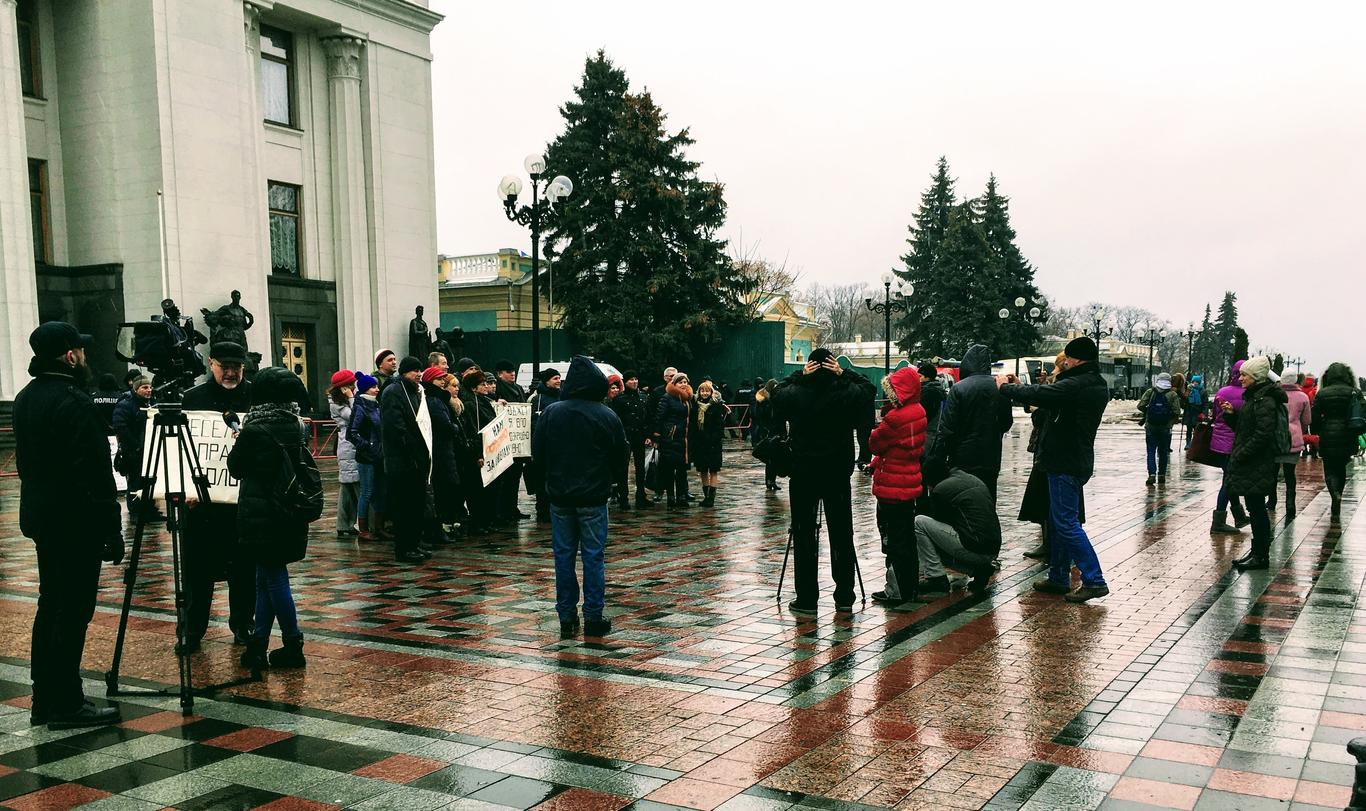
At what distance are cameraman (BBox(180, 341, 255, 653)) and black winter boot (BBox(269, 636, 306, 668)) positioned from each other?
0.81 feet

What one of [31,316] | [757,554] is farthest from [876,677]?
[31,316]

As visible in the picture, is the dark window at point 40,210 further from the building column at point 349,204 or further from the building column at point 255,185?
the building column at point 349,204

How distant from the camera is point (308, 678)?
19.2 ft

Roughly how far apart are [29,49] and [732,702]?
91.3ft

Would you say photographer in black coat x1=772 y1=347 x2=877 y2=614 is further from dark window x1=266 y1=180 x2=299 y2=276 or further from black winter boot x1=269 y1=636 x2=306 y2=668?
dark window x1=266 y1=180 x2=299 y2=276

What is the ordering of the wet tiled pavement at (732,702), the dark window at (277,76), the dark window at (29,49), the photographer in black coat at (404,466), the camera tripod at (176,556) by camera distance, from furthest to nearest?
the dark window at (277,76)
the dark window at (29,49)
the photographer in black coat at (404,466)
the camera tripod at (176,556)
the wet tiled pavement at (732,702)

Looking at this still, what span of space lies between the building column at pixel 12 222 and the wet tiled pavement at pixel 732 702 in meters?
16.7

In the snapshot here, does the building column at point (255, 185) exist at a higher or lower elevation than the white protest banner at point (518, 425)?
higher

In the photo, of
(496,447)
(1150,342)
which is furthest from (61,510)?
(1150,342)

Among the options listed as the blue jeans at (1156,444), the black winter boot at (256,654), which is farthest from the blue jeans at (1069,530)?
the blue jeans at (1156,444)

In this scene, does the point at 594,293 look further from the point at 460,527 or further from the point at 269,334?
the point at 460,527

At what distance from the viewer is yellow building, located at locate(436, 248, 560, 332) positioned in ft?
155

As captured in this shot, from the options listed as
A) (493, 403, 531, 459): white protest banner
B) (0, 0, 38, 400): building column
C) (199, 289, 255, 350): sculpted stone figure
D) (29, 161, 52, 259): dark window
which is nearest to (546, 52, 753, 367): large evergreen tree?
(199, 289, 255, 350): sculpted stone figure

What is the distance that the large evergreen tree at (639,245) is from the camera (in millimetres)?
38219
